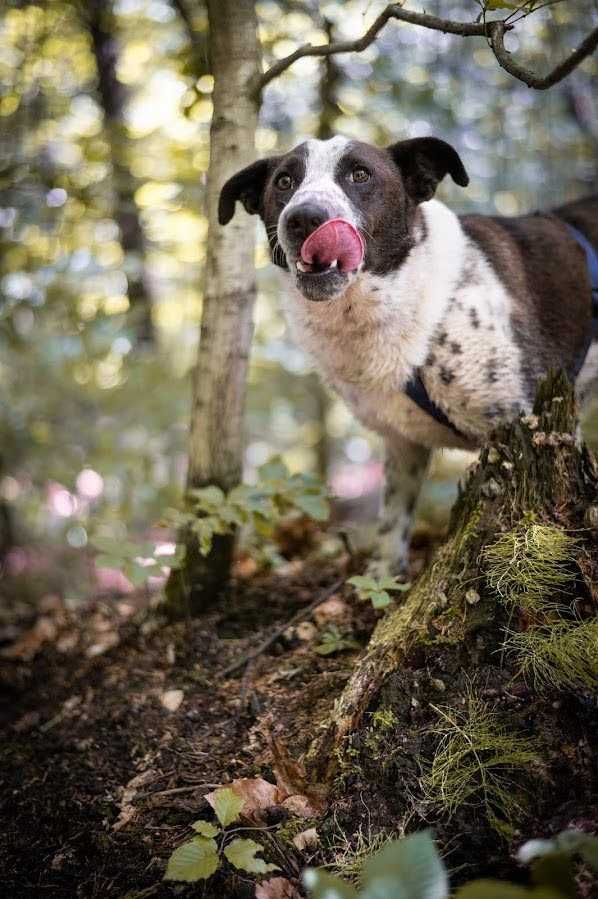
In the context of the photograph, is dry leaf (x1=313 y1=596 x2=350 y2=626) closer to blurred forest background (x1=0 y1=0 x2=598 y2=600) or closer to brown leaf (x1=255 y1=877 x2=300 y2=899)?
brown leaf (x1=255 y1=877 x2=300 y2=899)

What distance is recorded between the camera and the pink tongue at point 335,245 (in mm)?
2406

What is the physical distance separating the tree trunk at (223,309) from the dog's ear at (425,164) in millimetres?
612

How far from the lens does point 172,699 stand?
8.35ft

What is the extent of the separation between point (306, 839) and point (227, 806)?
0.20 meters

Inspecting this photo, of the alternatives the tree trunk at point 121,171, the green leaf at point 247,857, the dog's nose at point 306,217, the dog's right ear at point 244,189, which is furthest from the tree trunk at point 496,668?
the tree trunk at point 121,171

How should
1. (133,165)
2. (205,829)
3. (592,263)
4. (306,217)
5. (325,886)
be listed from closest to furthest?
(325,886), (205,829), (306,217), (592,263), (133,165)

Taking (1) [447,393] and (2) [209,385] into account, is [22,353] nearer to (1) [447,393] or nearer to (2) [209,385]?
(2) [209,385]

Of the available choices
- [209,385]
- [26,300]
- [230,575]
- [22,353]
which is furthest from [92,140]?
[230,575]

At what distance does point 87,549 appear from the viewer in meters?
4.90

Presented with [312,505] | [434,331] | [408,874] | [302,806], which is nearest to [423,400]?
[434,331]

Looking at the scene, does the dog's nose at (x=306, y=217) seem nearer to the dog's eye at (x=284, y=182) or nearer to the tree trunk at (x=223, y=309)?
the dog's eye at (x=284, y=182)

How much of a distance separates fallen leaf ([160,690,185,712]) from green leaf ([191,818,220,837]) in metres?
0.75

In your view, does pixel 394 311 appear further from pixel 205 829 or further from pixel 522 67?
pixel 205 829

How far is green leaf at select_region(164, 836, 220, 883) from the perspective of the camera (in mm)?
1598
